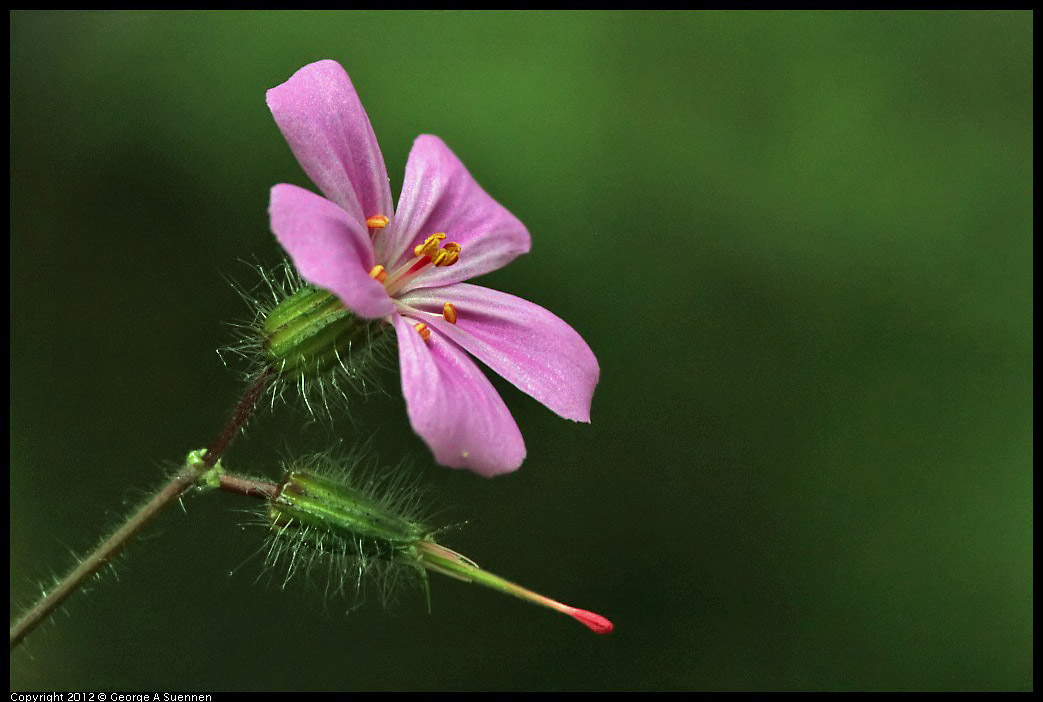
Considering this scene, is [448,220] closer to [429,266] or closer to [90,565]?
[429,266]

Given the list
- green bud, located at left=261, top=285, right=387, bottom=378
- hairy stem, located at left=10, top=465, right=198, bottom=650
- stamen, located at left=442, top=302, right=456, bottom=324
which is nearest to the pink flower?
stamen, located at left=442, top=302, right=456, bottom=324

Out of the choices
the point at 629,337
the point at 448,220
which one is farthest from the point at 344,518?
the point at 629,337

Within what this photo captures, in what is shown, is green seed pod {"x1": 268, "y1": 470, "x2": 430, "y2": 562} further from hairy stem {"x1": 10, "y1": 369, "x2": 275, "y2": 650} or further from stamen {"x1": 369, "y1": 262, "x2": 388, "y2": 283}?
stamen {"x1": 369, "y1": 262, "x2": 388, "y2": 283}

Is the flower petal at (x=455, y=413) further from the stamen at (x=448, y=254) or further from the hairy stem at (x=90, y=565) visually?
the hairy stem at (x=90, y=565)

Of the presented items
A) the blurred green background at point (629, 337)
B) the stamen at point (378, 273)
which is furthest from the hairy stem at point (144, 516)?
the blurred green background at point (629, 337)

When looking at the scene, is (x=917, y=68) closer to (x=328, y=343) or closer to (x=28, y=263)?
(x=328, y=343)

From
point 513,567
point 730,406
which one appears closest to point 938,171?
point 730,406

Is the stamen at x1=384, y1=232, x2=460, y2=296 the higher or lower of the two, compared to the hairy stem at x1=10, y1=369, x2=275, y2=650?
higher

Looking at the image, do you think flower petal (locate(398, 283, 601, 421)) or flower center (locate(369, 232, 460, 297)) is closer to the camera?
flower petal (locate(398, 283, 601, 421))
